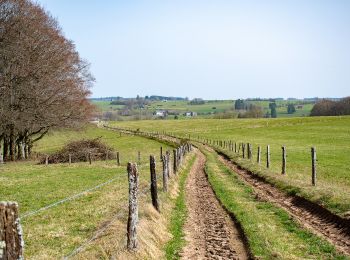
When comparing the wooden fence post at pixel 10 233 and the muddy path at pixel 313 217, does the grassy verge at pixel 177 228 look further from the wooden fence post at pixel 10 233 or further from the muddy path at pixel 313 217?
the wooden fence post at pixel 10 233

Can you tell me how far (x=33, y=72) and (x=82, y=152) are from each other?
1150 centimetres

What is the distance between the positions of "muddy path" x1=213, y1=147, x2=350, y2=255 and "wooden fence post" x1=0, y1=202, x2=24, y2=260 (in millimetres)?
8135

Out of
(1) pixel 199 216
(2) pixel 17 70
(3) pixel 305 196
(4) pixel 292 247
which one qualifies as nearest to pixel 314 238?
(4) pixel 292 247

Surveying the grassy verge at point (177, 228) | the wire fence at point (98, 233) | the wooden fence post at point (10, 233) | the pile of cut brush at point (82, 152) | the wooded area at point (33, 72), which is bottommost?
the pile of cut brush at point (82, 152)

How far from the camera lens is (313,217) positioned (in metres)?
14.8

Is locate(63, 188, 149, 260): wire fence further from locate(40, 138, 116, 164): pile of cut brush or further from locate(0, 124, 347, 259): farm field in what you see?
locate(40, 138, 116, 164): pile of cut brush

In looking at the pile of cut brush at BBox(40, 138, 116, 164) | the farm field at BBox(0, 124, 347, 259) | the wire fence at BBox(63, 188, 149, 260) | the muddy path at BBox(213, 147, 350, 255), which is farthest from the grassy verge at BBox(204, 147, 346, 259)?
the pile of cut brush at BBox(40, 138, 116, 164)

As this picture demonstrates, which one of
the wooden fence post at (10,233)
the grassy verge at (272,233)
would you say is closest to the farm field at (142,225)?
the grassy verge at (272,233)

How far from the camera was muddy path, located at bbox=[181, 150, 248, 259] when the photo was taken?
10.9 metres

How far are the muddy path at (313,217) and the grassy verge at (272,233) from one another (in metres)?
0.33

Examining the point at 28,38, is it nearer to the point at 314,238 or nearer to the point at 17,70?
the point at 17,70

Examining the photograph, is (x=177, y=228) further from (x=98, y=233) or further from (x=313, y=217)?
(x=313, y=217)

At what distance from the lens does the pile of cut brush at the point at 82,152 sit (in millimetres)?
44781

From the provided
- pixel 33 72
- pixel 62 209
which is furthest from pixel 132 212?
pixel 33 72
